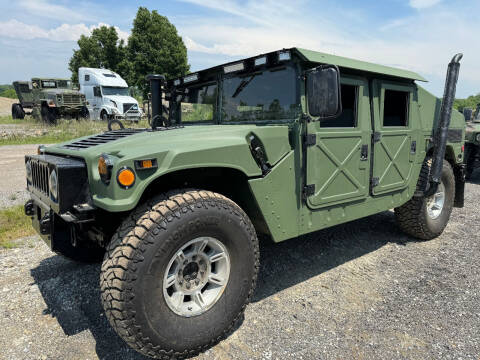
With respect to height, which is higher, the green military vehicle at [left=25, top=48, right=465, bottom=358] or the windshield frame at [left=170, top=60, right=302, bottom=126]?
the windshield frame at [left=170, top=60, right=302, bottom=126]

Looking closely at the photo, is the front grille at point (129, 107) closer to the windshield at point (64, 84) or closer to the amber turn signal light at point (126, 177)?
the windshield at point (64, 84)

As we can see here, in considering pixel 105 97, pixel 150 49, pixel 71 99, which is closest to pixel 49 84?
pixel 71 99

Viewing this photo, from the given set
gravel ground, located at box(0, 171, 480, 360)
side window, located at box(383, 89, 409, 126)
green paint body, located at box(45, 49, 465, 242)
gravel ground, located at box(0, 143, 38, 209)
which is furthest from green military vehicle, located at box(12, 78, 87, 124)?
side window, located at box(383, 89, 409, 126)

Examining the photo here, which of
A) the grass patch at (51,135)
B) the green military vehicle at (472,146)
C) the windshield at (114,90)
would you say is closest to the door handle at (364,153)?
the green military vehicle at (472,146)

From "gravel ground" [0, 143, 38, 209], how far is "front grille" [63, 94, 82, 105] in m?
7.82

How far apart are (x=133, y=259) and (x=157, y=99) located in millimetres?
2360

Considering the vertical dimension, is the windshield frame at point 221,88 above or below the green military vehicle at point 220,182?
above

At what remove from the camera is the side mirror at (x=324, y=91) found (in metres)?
2.23

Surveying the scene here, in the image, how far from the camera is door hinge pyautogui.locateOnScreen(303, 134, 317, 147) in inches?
104

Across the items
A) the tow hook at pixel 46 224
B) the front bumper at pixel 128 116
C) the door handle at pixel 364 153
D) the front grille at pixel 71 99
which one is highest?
the front grille at pixel 71 99

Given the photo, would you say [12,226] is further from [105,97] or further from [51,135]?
[105,97]

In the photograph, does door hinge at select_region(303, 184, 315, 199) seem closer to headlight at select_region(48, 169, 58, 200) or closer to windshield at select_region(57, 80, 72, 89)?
headlight at select_region(48, 169, 58, 200)

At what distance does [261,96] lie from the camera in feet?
9.52

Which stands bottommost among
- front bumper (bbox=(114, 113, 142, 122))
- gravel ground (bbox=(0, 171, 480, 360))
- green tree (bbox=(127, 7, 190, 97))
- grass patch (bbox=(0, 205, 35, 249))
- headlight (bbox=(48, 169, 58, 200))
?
gravel ground (bbox=(0, 171, 480, 360))
